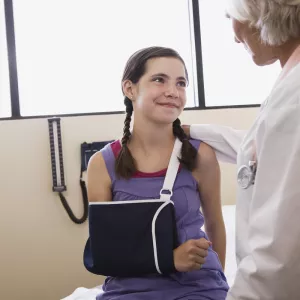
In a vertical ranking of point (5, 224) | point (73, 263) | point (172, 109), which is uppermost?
point (172, 109)

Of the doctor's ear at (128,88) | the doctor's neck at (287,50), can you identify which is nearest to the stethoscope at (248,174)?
the doctor's neck at (287,50)

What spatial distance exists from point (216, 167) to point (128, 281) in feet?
1.44

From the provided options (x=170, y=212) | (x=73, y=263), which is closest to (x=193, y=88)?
(x=73, y=263)

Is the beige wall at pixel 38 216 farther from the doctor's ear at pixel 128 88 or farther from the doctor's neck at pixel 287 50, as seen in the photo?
the doctor's neck at pixel 287 50

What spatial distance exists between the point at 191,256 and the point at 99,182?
0.37 meters

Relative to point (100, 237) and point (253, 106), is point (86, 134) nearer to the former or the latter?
point (253, 106)

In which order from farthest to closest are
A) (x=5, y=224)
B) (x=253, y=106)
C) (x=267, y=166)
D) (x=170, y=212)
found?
(x=253, y=106), (x=5, y=224), (x=170, y=212), (x=267, y=166)

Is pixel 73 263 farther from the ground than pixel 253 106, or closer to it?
closer to it

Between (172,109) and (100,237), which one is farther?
(172,109)

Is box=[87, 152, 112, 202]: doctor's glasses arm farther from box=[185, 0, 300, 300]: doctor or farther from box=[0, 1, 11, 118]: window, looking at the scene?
box=[0, 1, 11, 118]: window

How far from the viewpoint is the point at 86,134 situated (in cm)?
235

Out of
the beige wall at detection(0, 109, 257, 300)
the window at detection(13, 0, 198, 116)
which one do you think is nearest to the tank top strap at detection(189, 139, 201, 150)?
the beige wall at detection(0, 109, 257, 300)

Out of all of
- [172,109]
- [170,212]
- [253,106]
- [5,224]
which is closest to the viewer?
[170,212]

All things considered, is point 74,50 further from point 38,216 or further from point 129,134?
point 129,134
